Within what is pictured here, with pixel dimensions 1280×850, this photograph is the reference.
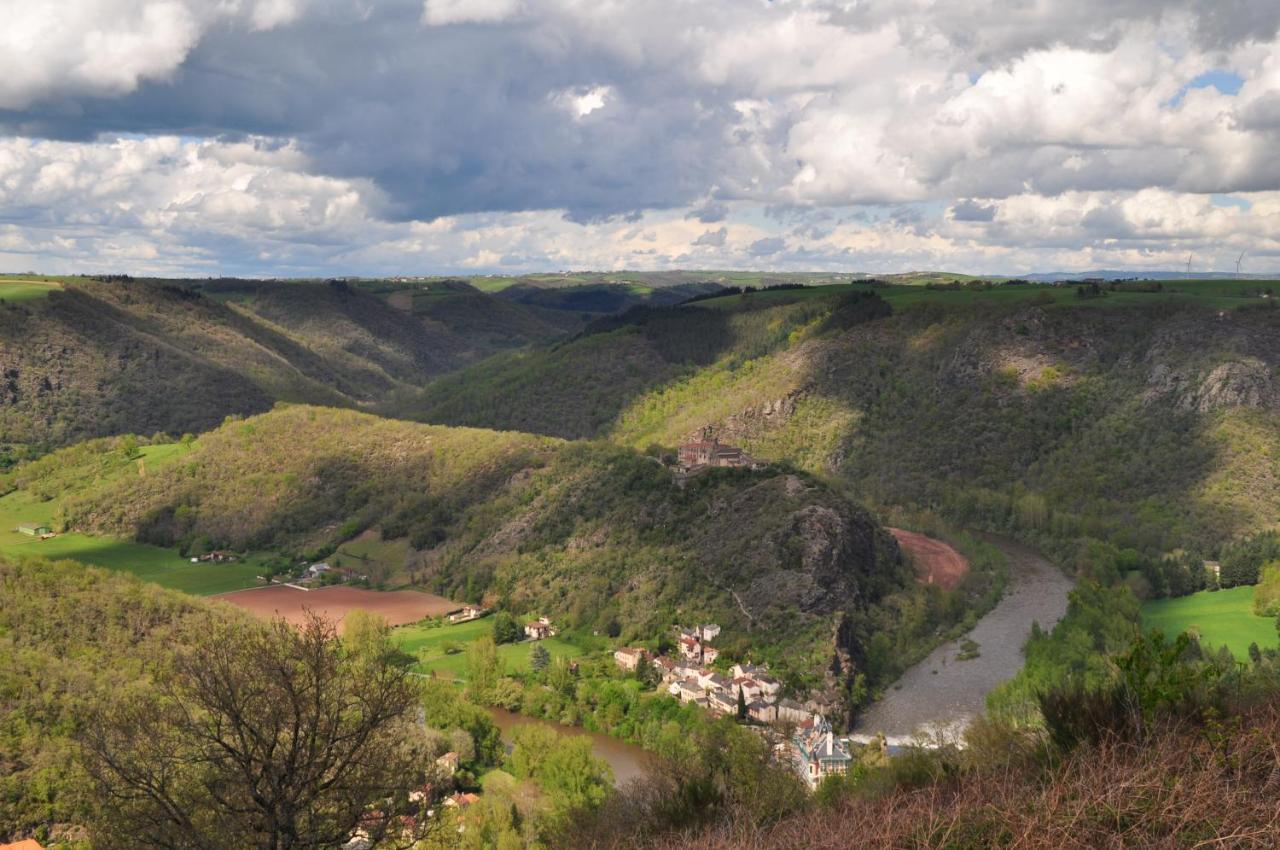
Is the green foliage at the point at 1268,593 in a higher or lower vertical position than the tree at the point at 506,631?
higher

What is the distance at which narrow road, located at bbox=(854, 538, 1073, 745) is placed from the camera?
2399 inches

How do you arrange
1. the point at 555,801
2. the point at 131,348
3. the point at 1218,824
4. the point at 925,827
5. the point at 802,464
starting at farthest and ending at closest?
the point at 131,348, the point at 802,464, the point at 555,801, the point at 925,827, the point at 1218,824

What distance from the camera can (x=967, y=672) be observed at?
2753 inches

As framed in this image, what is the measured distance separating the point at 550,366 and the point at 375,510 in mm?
73370

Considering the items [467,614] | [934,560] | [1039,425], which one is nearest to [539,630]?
[467,614]

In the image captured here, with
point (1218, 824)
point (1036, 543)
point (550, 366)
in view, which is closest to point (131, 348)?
point (550, 366)

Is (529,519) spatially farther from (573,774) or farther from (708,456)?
(573,774)

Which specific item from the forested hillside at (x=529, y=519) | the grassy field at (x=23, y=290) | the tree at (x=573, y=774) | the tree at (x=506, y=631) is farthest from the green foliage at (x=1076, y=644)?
the grassy field at (x=23, y=290)

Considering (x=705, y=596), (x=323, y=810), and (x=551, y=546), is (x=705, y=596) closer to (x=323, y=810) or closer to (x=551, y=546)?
(x=551, y=546)

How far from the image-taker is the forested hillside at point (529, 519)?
7531 cm

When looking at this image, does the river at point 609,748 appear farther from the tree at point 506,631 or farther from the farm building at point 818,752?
the tree at point 506,631

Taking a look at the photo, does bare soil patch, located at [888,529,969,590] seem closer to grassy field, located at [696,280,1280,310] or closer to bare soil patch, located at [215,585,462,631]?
bare soil patch, located at [215,585,462,631]

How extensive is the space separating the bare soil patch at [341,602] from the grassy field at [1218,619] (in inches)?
2240

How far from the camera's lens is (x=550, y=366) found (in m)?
181
